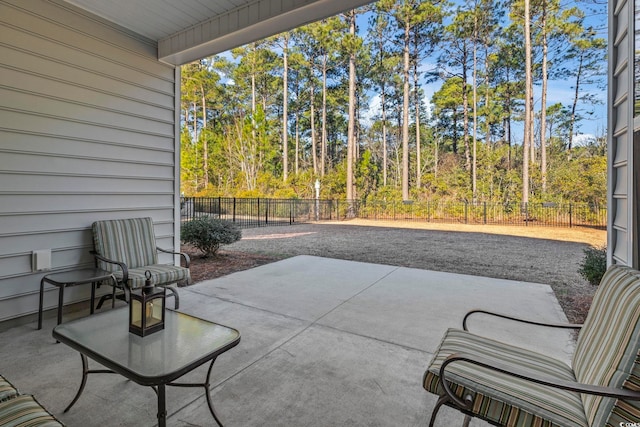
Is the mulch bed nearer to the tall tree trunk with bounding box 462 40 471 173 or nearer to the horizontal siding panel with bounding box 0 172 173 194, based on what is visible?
the horizontal siding panel with bounding box 0 172 173 194

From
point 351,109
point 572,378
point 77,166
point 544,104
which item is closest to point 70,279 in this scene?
point 77,166

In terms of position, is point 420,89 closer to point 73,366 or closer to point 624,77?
point 624,77

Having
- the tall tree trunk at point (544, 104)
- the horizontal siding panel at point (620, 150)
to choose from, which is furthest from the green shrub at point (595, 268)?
the tall tree trunk at point (544, 104)

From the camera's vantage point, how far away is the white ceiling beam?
9.16 feet

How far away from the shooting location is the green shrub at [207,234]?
18.5 ft

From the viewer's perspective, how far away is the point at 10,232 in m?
2.74

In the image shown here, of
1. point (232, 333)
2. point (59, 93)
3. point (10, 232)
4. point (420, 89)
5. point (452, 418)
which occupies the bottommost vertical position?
point (452, 418)

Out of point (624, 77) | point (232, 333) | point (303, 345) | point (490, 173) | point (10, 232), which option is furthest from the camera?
point (490, 173)

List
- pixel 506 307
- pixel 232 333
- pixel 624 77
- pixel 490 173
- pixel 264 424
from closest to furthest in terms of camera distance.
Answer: pixel 264 424 < pixel 232 333 < pixel 624 77 < pixel 506 307 < pixel 490 173

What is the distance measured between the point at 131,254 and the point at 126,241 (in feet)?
0.48

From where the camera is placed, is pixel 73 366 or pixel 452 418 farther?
pixel 73 366

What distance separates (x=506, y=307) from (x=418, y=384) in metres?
1.97

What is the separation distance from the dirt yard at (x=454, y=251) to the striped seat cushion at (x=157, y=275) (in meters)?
1.23

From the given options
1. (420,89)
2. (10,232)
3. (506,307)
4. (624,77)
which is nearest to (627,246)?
(624,77)
